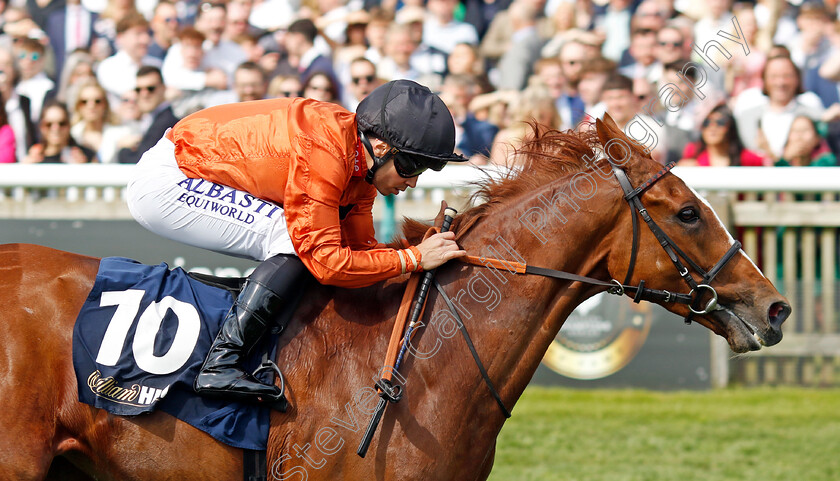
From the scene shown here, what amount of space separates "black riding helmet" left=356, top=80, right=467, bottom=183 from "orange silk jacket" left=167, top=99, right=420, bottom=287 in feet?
0.26

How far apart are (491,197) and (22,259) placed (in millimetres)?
1716

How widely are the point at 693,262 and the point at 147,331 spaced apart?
193cm

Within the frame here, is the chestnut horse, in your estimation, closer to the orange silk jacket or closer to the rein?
the rein

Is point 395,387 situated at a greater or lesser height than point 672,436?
greater

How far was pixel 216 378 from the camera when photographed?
9.84 ft

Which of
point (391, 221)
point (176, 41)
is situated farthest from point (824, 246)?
point (176, 41)

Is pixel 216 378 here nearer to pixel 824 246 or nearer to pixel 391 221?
pixel 391 221

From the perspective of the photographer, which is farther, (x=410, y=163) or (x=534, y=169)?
(x=534, y=169)

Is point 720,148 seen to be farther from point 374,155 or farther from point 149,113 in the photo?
point 149,113

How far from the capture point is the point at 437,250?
3.23 meters

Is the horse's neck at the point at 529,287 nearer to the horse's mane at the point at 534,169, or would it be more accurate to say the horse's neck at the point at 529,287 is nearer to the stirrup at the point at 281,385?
the horse's mane at the point at 534,169

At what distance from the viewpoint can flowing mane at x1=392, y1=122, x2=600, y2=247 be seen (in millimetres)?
3422

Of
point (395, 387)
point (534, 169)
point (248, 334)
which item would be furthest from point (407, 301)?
point (534, 169)

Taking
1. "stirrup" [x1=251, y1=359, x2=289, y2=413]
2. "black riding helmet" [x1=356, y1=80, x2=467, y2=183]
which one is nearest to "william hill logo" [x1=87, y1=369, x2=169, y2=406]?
"stirrup" [x1=251, y1=359, x2=289, y2=413]
